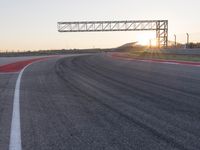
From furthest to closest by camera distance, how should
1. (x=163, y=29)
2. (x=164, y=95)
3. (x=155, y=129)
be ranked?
(x=163, y=29) → (x=164, y=95) → (x=155, y=129)

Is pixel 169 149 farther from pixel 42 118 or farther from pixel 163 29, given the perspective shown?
pixel 163 29

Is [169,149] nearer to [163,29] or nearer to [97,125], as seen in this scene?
[97,125]

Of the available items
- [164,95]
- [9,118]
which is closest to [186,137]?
[9,118]

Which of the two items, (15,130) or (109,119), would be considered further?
(109,119)

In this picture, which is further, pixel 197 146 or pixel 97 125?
pixel 97 125

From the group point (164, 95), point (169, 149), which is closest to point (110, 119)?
point (169, 149)

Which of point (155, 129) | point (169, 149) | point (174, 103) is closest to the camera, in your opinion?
point (169, 149)

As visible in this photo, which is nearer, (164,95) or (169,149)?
(169,149)

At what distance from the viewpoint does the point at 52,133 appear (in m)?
5.99

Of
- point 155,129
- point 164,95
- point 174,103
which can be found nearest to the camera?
point 155,129

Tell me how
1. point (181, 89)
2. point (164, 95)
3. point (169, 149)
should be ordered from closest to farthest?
point (169, 149) → point (164, 95) → point (181, 89)

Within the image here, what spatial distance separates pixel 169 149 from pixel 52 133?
1.94 meters

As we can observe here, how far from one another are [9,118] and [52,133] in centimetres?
169

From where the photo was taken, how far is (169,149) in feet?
15.8
